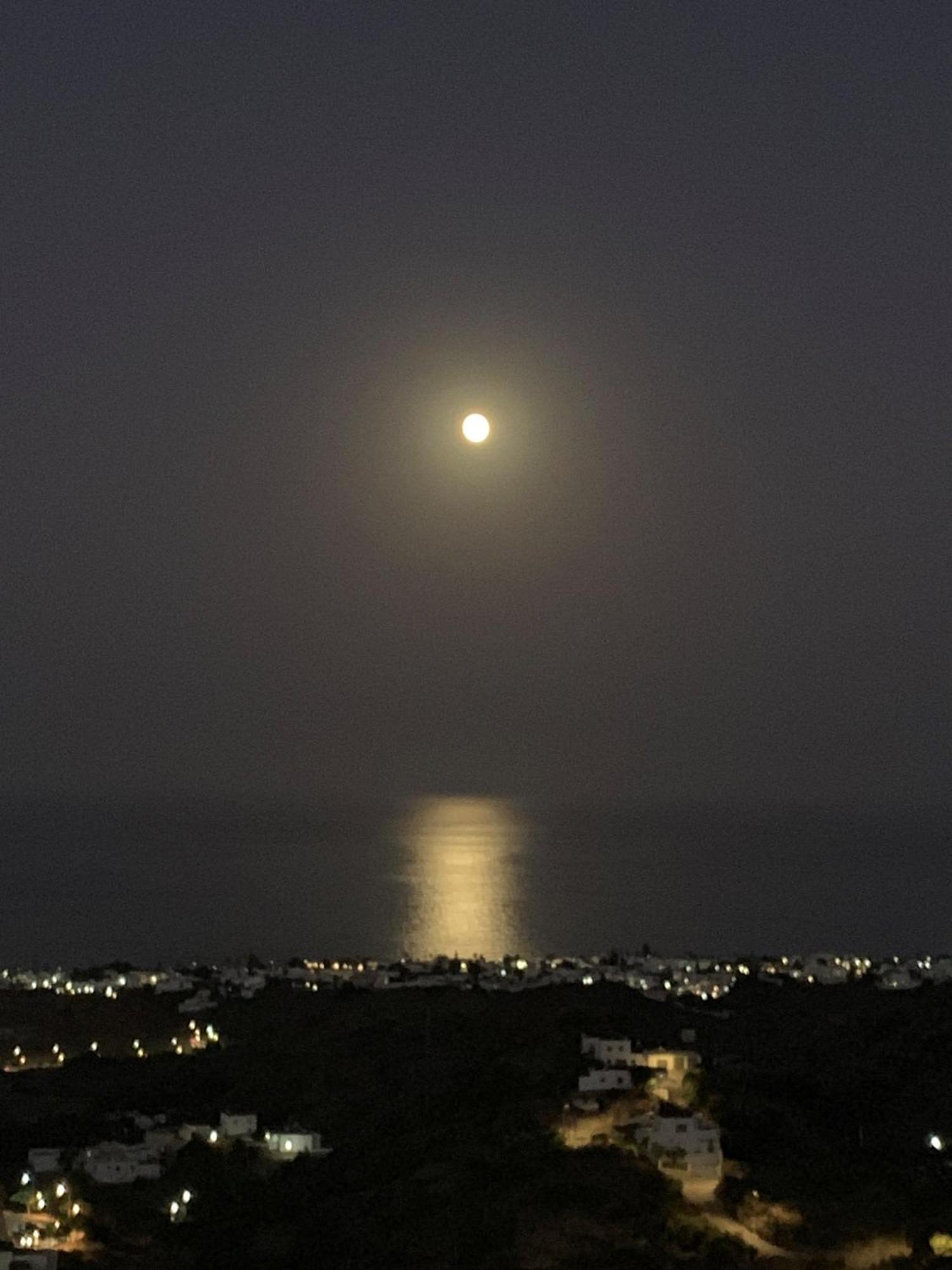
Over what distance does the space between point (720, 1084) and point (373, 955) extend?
A: 42.7 meters

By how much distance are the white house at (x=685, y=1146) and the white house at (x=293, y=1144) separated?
581 centimetres

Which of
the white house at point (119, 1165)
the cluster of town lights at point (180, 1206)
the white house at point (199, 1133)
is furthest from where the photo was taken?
the white house at point (199, 1133)

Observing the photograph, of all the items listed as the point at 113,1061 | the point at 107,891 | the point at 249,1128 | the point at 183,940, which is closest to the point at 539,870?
the point at 107,891

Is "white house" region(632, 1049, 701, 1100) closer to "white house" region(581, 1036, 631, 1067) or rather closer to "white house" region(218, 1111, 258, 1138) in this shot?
"white house" region(581, 1036, 631, 1067)

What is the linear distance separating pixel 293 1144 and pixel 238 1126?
1.22 meters

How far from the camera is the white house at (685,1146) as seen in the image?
58.7 feet

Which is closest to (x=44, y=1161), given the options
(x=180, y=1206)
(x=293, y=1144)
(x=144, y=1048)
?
(x=180, y=1206)

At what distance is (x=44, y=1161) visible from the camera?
21297 millimetres

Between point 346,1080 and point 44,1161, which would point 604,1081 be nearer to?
point 346,1080

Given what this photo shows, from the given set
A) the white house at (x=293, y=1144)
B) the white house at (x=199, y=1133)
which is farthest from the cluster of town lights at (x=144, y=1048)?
the white house at (x=293, y=1144)

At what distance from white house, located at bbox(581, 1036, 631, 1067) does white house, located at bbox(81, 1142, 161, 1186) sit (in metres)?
6.75

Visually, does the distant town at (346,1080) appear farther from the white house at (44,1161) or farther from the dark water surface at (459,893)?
the dark water surface at (459,893)

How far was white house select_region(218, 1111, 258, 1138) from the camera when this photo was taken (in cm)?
2319

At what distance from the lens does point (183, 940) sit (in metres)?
69.9
